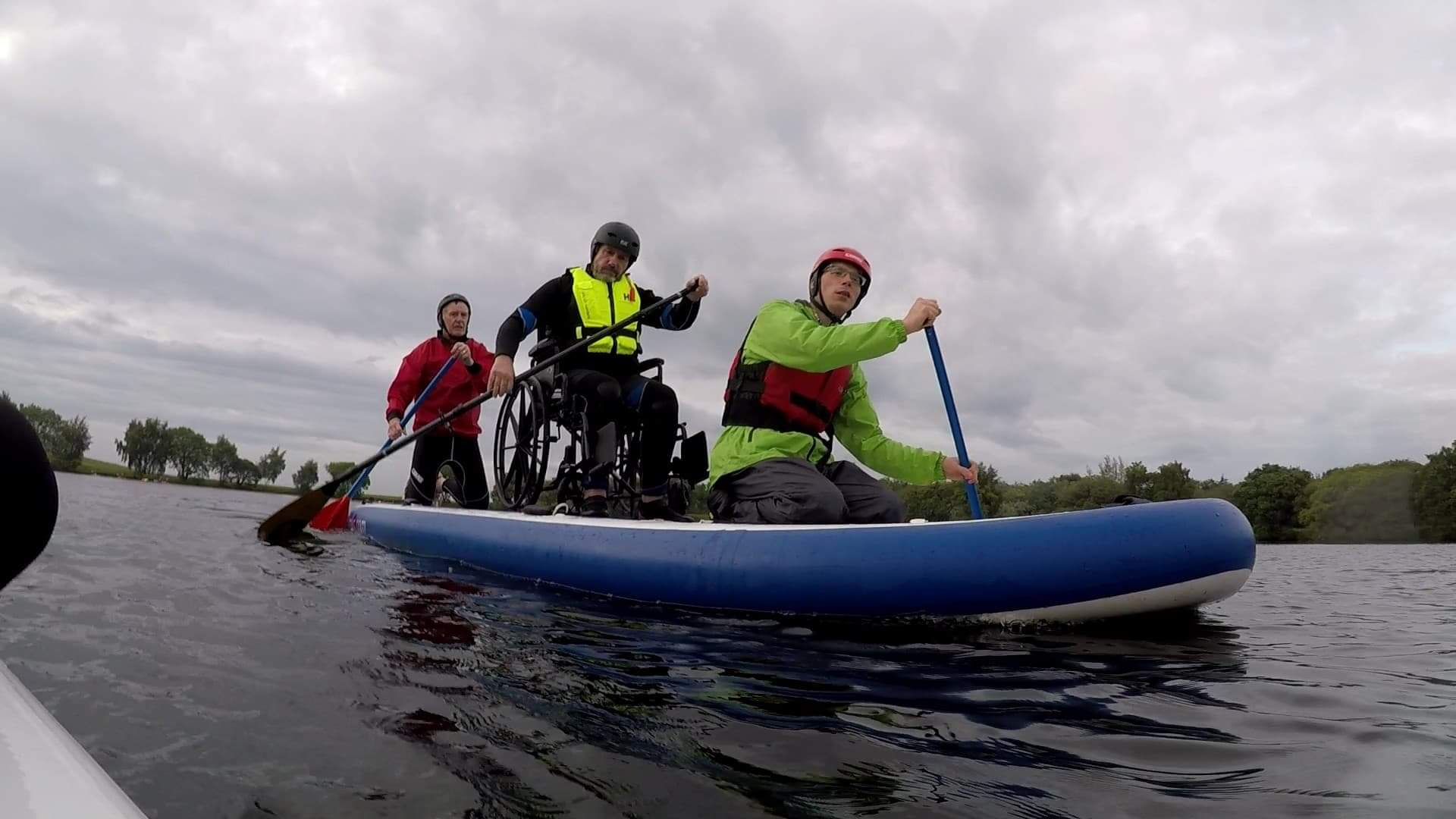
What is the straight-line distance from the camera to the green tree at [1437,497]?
4697cm

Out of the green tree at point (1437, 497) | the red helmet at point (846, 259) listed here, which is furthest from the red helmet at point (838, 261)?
the green tree at point (1437, 497)

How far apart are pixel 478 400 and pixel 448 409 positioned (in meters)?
2.01

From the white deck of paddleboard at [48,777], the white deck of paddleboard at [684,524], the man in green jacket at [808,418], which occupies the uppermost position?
the man in green jacket at [808,418]

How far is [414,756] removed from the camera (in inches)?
77.6

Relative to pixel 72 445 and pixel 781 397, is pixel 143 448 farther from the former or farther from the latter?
pixel 781 397

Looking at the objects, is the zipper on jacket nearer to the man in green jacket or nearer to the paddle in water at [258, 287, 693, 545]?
the paddle in water at [258, 287, 693, 545]

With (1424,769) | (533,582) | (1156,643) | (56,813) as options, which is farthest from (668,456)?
(56,813)

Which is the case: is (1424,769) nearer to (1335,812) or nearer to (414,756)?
(1335,812)

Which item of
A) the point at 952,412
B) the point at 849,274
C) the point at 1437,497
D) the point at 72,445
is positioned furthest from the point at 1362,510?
the point at 72,445

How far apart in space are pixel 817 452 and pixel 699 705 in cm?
291

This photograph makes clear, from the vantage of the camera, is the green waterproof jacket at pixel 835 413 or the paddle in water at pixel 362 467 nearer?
the green waterproof jacket at pixel 835 413

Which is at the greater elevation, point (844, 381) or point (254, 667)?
point (844, 381)

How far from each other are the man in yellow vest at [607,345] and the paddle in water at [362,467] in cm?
14

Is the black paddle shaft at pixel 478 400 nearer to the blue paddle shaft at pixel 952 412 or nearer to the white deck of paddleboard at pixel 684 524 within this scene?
the white deck of paddleboard at pixel 684 524
